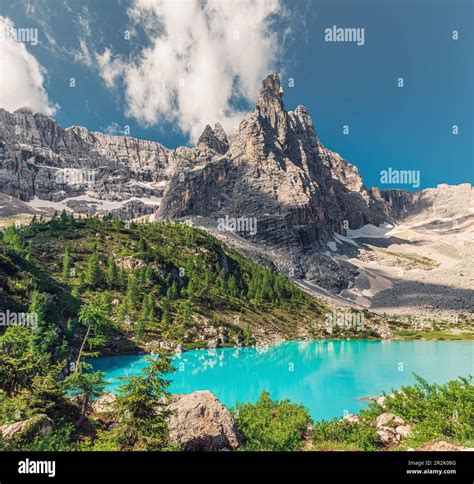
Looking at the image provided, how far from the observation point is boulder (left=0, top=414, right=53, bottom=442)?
34.1ft

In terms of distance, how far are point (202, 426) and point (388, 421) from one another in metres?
10.0

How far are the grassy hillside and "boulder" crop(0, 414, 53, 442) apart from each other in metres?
34.4

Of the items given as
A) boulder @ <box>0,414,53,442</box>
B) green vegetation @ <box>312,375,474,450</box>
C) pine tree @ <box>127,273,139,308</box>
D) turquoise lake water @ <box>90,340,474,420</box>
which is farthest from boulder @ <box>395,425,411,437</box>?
pine tree @ <box>127,273,139,308</box>

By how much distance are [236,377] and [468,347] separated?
7589 centimetres

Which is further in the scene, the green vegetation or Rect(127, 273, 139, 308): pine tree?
Rect(127, 273, 139, 308): pine tree

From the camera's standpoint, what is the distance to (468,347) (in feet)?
275

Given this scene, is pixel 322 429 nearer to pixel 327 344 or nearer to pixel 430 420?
pixel 430 420

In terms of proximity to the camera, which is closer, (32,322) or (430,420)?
(430,420)

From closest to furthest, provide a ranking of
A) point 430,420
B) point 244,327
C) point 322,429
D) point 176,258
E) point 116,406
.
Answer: point 116,406 → point 430,420 → point 322,429 → point 244,327 → point 176,258

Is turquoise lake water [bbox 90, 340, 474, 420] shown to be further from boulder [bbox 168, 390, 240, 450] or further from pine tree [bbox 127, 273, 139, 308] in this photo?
pine tree [bbox 127, 273, 139, 308]

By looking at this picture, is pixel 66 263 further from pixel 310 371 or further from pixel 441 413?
pixel 441 413
